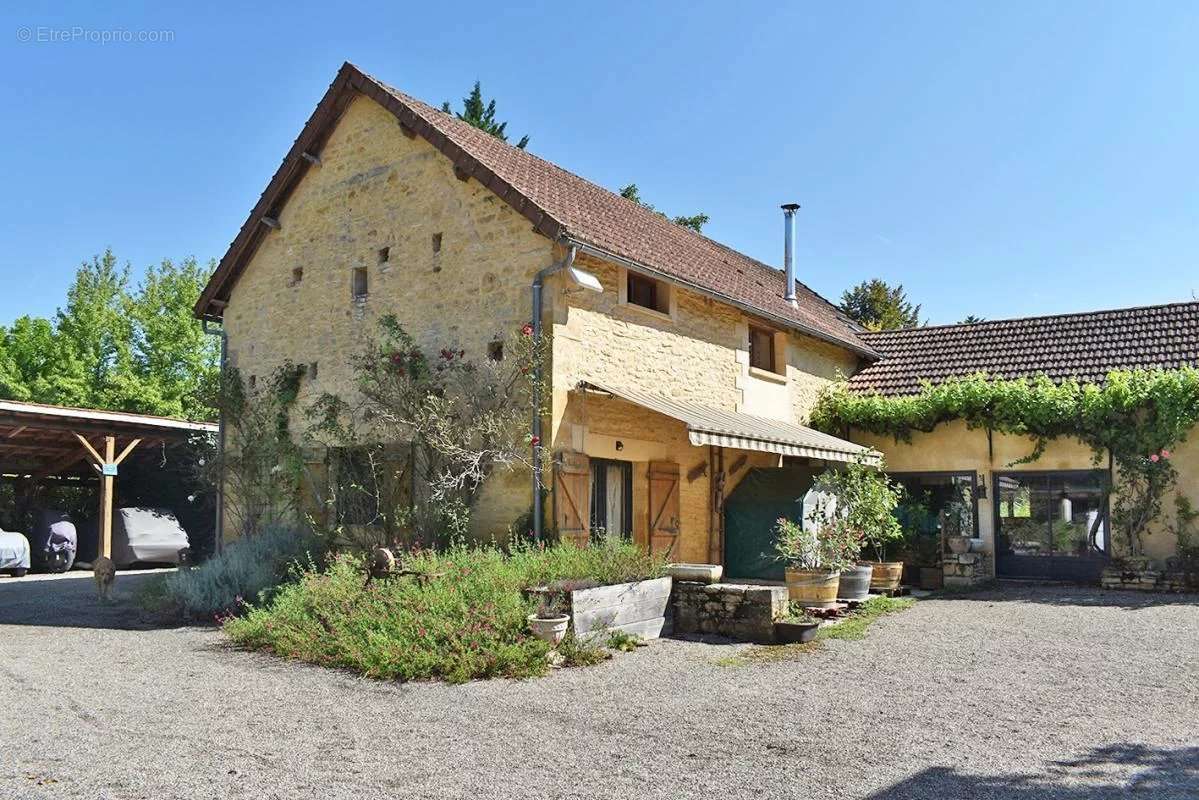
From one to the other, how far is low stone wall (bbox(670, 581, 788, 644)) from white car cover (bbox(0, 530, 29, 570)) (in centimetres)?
1515

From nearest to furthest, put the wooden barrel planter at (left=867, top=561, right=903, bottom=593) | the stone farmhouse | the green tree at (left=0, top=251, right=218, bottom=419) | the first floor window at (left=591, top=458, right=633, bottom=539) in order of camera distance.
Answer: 1. the stone farmhouse
2. the first floor window at (left=591, top=458, right=633, bottom=539)
3. the wooden barrel planter at (left=867, top=561, right=903, bottom=593)
4. the green tree at (left=0, top=251, right=218, bottom=419)

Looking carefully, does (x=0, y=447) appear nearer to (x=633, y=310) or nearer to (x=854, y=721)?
(x=633, y=310)

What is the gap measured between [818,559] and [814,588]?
24.2 inches

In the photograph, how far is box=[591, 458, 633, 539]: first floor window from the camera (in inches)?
537

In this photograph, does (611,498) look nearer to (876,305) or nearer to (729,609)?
(729,609)

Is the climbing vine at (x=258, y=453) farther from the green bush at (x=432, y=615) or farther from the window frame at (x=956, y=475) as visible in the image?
the window frame at (x=956, y=475)

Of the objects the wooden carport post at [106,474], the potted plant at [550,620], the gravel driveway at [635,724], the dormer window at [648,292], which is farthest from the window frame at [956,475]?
the wooden carport post at [106,474]

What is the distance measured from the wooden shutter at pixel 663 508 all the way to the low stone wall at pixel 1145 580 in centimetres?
781

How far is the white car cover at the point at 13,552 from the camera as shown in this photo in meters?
18.9

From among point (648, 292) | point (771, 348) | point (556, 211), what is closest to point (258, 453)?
point (556, 211)

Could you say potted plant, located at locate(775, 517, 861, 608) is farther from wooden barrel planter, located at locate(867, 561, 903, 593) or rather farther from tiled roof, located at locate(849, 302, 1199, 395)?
tiled roof, located at locate(849, 302, 1199, 395)

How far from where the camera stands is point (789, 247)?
21.2 m

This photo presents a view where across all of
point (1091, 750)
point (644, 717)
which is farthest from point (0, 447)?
point (1091, 750)

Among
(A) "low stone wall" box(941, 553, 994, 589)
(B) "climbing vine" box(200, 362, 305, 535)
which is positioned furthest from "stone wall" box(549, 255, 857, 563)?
(B) "climbing vine" box(200, 362, 305, 535)
